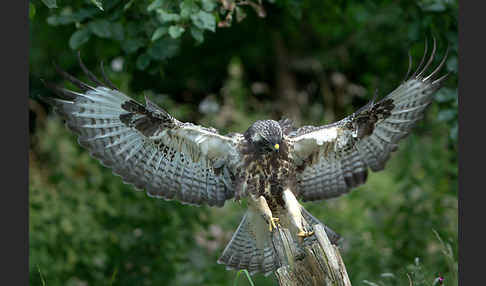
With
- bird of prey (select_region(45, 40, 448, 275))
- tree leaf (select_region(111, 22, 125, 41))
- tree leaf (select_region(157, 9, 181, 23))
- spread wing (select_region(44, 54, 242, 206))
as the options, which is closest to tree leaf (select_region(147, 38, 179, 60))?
tree leaf (select_region(111, 22, 125, 41))

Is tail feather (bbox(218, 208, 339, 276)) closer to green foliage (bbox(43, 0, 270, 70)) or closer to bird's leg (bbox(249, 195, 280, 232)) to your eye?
bird's leg (bbox(249, 195, 280, 232))

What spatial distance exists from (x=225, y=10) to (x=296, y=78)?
6052 mm

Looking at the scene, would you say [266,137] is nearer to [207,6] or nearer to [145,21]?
[207,6]

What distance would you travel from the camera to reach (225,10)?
429 cm

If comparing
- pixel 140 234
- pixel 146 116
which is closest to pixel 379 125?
pixel 146 116

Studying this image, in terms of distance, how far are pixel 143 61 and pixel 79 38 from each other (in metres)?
0.47

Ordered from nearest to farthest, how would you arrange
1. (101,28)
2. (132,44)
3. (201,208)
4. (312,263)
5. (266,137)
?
(312,263)
(266,137)
(101,28)
(132,44)
(201,208)

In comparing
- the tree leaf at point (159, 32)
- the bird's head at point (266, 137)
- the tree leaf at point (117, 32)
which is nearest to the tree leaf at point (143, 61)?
the tree leaf at point (117, 32)

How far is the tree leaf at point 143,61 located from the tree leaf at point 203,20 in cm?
53

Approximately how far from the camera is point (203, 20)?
157 inches

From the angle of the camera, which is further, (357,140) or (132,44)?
(132,44)

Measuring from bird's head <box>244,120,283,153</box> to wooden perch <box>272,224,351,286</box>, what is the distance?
0.53 m

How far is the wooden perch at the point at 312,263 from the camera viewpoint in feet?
10.9

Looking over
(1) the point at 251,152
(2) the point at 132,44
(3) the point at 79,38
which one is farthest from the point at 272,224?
(3) the point at 79,38
